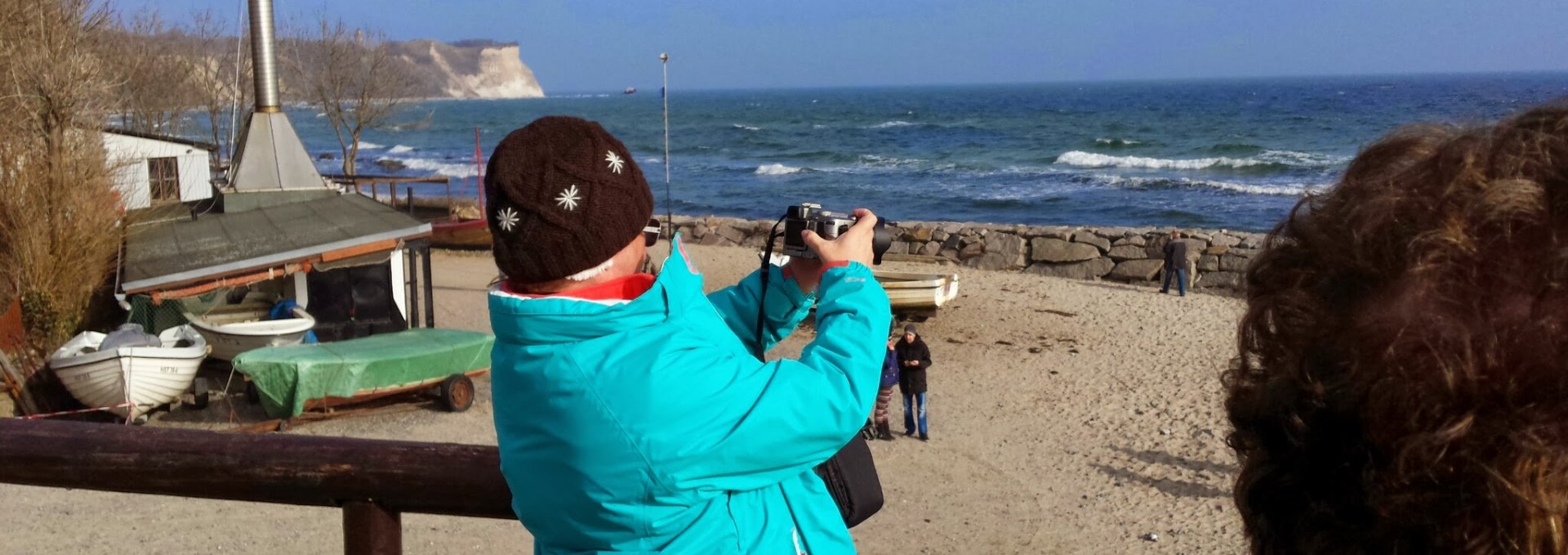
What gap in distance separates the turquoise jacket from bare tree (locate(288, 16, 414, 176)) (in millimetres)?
40856

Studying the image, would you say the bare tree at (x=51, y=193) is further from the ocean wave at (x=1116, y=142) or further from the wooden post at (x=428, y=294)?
the ocean wave at (x=1116, y=142)

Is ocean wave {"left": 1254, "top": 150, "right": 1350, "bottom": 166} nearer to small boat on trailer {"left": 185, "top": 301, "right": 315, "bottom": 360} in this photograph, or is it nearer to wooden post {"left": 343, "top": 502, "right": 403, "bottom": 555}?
small boat on trailer {"left": 185, "top": 301, "right": 315, "bottom": 360}

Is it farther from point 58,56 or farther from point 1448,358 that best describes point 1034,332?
point 1448,358

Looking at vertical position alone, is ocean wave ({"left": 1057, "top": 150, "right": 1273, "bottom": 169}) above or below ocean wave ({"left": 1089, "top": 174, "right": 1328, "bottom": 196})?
above

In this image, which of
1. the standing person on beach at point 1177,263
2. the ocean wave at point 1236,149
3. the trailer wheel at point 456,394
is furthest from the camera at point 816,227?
the ocean wave at point 1236,149

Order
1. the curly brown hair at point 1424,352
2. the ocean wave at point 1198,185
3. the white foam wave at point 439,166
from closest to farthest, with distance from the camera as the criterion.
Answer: the curly brown hair at point 1424,352 → the ocean wave at point 1198,185 → the white foam wave at point 439,166

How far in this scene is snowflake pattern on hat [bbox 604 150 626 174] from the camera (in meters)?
1.62

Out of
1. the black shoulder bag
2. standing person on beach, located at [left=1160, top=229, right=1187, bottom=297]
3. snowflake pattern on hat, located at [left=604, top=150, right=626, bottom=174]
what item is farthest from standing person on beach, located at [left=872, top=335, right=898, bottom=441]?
standing person on beach, located at [left=1160, top=229, right=1187, bottom=297]

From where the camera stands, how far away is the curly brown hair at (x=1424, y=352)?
33.1 inches

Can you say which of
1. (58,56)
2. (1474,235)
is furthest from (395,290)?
(1474,235)

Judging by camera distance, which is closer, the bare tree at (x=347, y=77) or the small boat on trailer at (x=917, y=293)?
the small boat on trailer at (x=917, y=293)

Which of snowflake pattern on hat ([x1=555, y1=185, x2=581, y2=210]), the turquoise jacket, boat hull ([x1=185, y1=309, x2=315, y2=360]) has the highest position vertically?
snowflake pattern on hat ([x1=555, y1=185, x2=581, y2=210])

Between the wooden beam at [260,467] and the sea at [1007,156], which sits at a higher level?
the wooden beam at [260,467]

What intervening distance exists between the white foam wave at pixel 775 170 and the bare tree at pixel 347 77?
17500 mm
